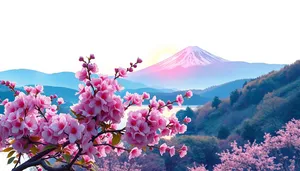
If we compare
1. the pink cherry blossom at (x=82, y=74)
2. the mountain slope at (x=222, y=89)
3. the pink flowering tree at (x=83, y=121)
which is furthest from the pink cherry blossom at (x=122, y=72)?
the mountain slope at (x=222, y=89)

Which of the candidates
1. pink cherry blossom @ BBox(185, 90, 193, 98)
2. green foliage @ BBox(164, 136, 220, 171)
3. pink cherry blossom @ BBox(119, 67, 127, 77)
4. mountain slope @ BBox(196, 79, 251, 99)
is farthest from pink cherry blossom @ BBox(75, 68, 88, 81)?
mountain slope @ BBox(196, 79, 251, 99)

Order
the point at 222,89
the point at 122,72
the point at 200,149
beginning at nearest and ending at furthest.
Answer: the point at 122,72
the point at 200,149
the point at 222,89

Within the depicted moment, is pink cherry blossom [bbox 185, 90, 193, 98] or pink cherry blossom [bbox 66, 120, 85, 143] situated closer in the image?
pink cherry blossom [bbox 66, 120, 85, 143]

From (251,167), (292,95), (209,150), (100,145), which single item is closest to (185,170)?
(209,150)

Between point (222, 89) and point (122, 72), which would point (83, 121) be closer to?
point (122, 72)

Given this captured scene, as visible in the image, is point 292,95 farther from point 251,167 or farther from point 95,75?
point 95,75

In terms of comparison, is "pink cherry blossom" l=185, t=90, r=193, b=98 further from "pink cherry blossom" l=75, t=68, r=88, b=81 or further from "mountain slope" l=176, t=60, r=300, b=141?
"mountain slope" l=176, t=60, r=300, b=141

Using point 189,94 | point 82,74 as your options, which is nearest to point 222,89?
point 189,94

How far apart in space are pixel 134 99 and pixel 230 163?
64.3ft

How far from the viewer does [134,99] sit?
119 inches

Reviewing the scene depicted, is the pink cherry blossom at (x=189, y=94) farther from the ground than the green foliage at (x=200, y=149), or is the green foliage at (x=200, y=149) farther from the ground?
the pink cherry blossom at (x=189, y=94)

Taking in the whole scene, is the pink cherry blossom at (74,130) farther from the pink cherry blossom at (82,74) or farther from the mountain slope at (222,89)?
the mountain slope at (222,89)

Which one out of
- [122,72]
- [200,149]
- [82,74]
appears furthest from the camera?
[200,149]

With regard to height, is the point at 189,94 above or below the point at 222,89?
below
